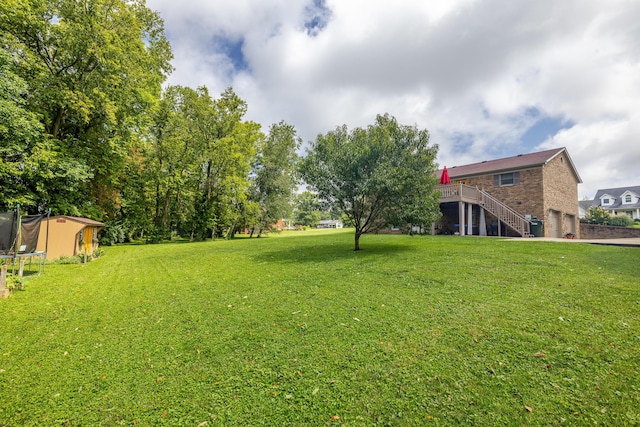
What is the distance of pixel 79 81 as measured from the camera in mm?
15891

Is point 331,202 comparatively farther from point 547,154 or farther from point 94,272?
point 547,154

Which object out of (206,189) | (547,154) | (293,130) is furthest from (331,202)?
(293,130)

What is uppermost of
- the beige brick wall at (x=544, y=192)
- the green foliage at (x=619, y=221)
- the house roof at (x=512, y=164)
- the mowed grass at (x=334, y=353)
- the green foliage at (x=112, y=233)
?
the house roof at (x=512, y=164)

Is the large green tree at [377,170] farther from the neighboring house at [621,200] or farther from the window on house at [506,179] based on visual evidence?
the neighboring house at [621,200]

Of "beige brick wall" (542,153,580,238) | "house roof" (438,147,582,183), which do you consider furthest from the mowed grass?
"beige brick wall" (542,153,580,238)

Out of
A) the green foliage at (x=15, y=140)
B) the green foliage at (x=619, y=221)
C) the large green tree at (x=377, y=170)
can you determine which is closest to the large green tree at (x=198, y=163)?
the green foliage at (x=15, y=140)

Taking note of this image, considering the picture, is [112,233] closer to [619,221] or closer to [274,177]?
[274,177]

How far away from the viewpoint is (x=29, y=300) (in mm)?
6098

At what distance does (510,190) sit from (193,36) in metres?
23.6

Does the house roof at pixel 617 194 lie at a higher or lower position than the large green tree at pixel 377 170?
higher

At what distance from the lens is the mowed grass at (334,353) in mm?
2559

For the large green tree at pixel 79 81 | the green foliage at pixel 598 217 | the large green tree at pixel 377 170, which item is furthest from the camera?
the green foliage at pixel 598 217

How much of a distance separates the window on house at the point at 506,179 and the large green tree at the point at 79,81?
26516 millimetres

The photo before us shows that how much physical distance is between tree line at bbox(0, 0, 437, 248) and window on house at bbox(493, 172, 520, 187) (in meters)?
13.1
